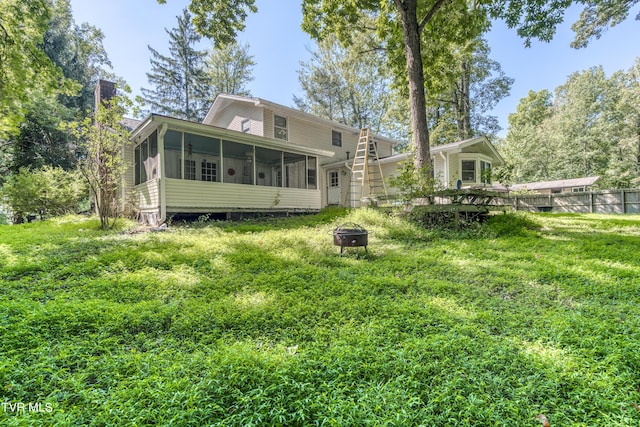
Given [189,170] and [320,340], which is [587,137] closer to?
[189,170]

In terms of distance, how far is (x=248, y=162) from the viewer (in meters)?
14.0

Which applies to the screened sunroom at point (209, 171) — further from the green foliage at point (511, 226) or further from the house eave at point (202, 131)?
the green foliage at point (511, 226)

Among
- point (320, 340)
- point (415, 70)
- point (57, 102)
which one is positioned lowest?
point (320, 340)

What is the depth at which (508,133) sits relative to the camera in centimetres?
2886

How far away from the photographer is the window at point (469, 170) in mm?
13484

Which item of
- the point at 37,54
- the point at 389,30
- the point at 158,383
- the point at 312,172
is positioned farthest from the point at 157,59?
the point at 158,383

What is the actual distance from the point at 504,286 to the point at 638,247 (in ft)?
12.3

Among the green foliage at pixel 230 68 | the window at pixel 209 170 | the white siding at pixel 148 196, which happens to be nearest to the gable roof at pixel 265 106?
the window at pixel 209 170

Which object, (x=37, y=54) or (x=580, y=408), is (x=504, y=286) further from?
(x=37, y=54)

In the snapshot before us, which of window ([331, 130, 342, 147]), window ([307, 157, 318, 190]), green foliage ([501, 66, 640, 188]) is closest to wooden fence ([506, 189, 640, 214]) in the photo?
window ([307, 157, 318, 190])

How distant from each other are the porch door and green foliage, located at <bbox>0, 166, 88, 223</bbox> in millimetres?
11722

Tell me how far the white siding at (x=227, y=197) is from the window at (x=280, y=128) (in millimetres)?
3464

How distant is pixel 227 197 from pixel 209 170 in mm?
4033

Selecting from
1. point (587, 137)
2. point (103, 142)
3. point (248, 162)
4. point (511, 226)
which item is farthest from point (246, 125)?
point (587, 137)
